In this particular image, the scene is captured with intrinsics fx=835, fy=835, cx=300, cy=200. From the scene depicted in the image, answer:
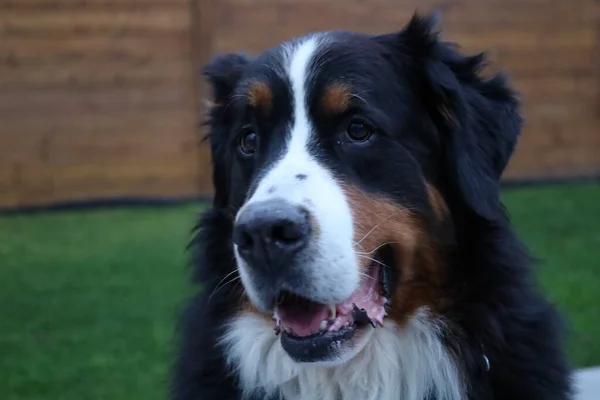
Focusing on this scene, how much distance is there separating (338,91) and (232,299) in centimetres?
77

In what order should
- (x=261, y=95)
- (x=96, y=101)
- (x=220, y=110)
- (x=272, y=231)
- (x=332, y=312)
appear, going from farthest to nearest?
(x=96, y=101)
(x=220, y=110)
(x=261, y=95)
(x=332, y=312)
(x=272, y=231)

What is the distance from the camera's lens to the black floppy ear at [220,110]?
299cm

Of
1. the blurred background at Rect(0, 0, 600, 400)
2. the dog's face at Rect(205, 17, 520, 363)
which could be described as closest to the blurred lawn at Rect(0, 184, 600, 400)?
the blurred background at Rect(0, 0, 600, 400)

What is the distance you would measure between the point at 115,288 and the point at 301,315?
3.60m

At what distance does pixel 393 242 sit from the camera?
2.52 meters

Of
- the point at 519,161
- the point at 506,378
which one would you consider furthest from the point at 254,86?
the point at 519,161

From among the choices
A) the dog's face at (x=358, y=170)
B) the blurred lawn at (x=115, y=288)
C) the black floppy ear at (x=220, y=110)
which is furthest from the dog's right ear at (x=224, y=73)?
the blurred lawn at (x=115, y=288)

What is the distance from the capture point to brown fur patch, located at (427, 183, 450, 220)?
2.64m

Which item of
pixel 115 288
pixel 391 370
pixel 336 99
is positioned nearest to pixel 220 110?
pixel 336 99

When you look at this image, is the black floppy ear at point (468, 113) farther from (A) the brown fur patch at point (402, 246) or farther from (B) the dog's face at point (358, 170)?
(A) the brown fur patch at point (402, 246)

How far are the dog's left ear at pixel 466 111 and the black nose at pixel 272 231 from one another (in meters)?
0.63

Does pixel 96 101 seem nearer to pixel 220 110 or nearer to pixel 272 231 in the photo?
pixel 220 110

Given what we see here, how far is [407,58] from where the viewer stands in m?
2.74

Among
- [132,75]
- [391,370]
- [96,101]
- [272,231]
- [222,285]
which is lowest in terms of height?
[96,101]
